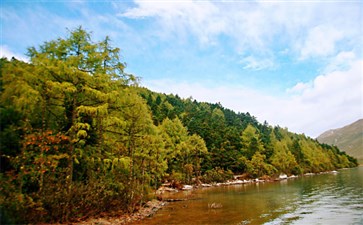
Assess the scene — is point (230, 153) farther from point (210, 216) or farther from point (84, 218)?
point (84, 218)

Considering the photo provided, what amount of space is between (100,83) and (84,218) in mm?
7839

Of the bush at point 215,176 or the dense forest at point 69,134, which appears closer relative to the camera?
the dense forest at point 69,134

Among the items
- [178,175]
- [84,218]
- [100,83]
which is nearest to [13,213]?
[84,218]

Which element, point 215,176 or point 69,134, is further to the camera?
point 215,176

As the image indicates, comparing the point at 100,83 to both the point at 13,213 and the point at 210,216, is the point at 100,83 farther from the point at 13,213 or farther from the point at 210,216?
the point at 210,216

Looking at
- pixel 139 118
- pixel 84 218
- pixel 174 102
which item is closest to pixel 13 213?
pixel 84 218

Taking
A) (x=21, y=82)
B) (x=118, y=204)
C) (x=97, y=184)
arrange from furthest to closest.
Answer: (x=118, y=204) < (x=97, y=184) < (x=21, y=82)

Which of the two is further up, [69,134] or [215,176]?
[69,134]

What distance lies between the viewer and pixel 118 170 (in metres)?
19.7

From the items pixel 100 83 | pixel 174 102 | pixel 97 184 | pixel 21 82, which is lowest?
pixel 97 184

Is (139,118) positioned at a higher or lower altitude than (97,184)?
higher

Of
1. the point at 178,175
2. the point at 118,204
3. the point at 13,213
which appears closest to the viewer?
the point at 13,213

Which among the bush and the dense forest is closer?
the dense forest

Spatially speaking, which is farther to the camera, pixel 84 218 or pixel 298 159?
pixel 298 159
